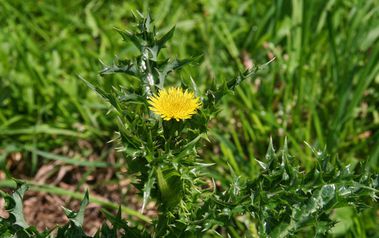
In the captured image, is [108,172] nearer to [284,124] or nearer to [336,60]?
[284,124]

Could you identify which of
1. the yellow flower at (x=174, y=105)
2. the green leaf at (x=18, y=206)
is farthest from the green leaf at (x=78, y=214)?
the yellow flower at (x=174, y=105)

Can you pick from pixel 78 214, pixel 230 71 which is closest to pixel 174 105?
pixel 78 214

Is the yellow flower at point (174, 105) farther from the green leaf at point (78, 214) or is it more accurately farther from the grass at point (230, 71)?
the grass at point (230, 71)

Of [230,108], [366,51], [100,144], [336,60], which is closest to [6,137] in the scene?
[100,144]

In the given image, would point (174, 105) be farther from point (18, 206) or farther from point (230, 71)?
point (230, 71)

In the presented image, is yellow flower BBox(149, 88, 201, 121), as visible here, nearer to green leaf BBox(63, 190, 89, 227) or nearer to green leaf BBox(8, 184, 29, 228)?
green leaf BBox(63, 190, 89, 227)

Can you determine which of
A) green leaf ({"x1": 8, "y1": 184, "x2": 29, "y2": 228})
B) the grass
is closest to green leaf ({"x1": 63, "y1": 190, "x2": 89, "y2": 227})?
green leaf ({"x1": 8, "y1": 184, "x2": 29, "y2": 228})
